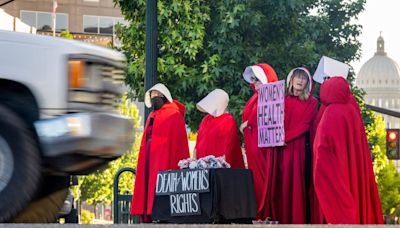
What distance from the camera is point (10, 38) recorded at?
23.2ft

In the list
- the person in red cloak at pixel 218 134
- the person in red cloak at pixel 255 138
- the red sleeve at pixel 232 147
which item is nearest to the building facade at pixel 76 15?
the person in red cloak at pixel 218 134

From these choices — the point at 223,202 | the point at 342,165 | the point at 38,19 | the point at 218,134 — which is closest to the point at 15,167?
the point at 223,202

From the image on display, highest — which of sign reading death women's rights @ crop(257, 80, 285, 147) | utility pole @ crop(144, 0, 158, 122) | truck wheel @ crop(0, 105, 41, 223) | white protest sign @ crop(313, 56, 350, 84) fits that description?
utility pole @ crop(144, 0, 158, 122)

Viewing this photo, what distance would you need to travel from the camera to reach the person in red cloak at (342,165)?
33.4ft

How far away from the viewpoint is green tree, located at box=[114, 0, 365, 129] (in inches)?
908

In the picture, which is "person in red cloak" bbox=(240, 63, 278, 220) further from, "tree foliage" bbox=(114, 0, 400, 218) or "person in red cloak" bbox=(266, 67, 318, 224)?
"tree foliage" bbox=(114, 0, 400, 218)

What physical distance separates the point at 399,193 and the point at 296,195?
270 feet

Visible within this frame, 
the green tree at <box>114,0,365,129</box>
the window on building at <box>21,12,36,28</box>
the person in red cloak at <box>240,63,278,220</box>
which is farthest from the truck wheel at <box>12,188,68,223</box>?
the window on building at <box>21,12,36,28</box>

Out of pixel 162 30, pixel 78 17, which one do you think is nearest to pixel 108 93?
pixel 162 30

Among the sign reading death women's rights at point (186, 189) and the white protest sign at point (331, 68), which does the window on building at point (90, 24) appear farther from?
the sign reading death women's rights at point (186, 189)

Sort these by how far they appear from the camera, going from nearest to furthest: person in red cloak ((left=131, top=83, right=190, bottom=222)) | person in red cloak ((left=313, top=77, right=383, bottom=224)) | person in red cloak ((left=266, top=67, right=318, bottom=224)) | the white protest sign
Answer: person in red cloak ((left=313, top=77, right=383, bottom=224))
the white protest sign
person in red cloak ((left=266, top=67, right=318, bottom=224))
person in red cloak ((left=131, top=83, right=190, bottom=222))

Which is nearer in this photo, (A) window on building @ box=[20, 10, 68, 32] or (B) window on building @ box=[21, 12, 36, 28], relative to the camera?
(A) window on building @ box=[20, 10, 68, 32]

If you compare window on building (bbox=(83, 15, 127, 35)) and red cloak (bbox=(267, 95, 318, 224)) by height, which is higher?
window on building (bbox=(83, 15, 127, 35))

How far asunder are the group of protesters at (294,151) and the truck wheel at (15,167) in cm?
394
